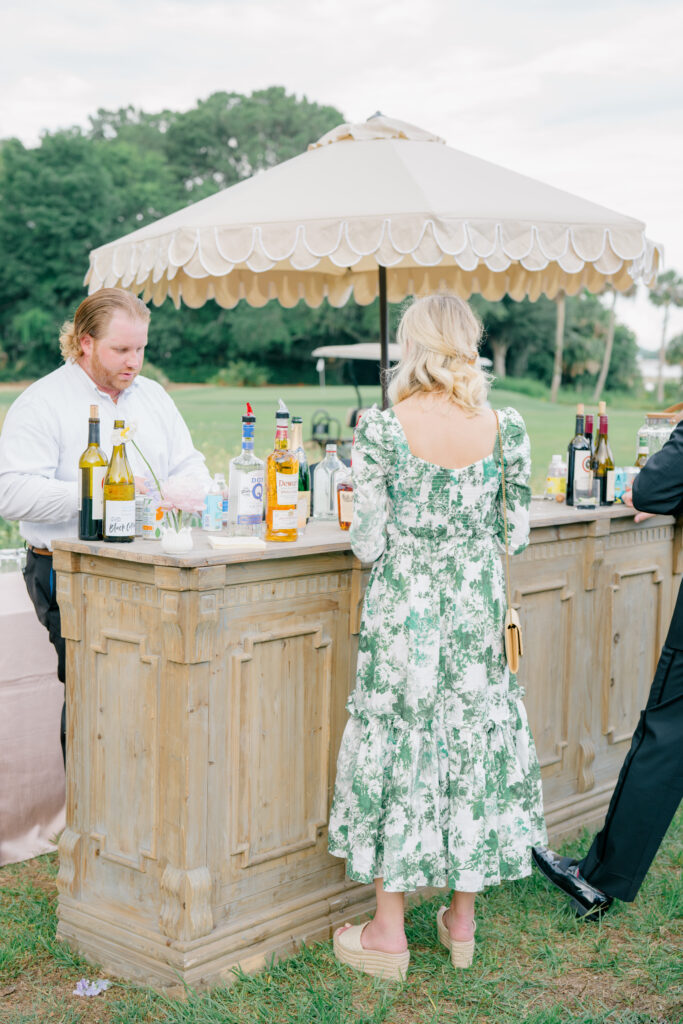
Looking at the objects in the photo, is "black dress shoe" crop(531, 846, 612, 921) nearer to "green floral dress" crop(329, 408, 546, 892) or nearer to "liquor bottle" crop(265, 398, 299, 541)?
"green floral dress" crop(329, 408, 546, 892)

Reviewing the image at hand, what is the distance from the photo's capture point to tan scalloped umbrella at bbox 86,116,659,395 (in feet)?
12.0

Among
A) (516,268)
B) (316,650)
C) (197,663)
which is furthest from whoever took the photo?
(516,268)

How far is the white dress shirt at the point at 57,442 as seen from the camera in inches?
120

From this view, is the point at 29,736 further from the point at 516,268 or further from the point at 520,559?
the point at 516,268

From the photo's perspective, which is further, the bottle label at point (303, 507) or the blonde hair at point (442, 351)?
the bottle label at point (303, 507)

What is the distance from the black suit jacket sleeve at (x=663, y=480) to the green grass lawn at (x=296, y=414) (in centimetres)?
169

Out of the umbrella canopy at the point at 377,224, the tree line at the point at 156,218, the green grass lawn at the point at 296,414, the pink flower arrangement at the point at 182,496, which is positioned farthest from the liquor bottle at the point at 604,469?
the tree line at the point at 156,218

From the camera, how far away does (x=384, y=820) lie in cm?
279

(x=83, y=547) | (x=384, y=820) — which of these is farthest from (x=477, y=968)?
(x=83, y=547)

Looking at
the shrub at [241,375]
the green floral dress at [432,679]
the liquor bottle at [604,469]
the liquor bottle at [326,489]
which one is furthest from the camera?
the shrub at [241,375]

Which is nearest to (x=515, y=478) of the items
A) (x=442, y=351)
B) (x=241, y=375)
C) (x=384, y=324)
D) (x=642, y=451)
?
(x=442, y=351)

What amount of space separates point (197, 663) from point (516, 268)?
3371mm

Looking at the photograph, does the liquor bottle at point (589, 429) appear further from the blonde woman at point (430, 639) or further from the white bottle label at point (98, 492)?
the white bottle label at point (98, 492)

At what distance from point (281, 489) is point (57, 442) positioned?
0.83 m
